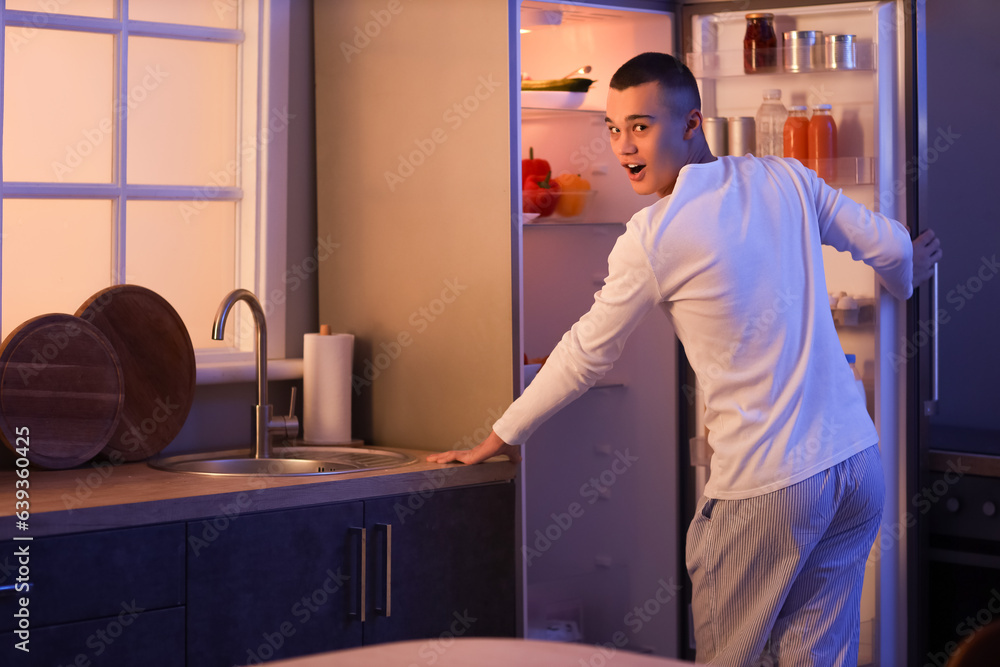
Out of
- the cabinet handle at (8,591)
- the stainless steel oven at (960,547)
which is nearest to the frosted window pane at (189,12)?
the cabinet handle at (8,591)

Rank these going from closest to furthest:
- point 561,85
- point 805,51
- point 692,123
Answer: point 692,123 < point 805,51 < point 561,85

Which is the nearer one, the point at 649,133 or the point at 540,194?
the point at 649,133

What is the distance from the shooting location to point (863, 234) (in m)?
2.16

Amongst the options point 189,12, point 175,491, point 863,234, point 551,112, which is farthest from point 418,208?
point 863,234

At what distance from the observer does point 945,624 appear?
2672 millimetres

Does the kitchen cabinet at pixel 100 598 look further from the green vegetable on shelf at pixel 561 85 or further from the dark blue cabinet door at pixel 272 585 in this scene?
the green vegetable on shelf at pixel 561 85

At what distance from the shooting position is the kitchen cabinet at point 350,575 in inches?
75.7

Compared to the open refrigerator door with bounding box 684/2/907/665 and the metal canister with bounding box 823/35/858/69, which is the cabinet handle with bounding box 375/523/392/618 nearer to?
the open refrigerator door with bounding box 684/2/907/665

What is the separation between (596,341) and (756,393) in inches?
11.8

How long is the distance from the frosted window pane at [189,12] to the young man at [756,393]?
3.97ft

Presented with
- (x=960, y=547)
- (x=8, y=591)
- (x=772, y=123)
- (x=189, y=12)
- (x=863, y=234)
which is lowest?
(x=960, y=547)

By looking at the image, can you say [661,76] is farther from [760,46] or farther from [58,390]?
[58,390]

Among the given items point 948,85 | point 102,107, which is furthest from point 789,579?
point 102,107

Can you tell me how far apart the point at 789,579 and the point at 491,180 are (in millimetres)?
1020
